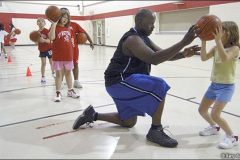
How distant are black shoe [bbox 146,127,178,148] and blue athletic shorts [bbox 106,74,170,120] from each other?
17 cm

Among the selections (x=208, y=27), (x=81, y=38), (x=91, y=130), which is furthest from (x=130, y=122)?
(x=81, y=38)

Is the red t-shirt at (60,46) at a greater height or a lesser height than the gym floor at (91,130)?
greater

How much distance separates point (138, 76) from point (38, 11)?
1962cm

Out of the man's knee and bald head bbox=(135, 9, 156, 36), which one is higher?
bald head bbox=(135, 9, 156, 36)

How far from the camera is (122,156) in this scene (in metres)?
2.06

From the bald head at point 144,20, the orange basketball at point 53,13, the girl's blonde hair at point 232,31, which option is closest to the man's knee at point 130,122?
the bald head at point 144,20

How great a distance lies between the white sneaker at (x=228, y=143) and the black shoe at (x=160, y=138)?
385mm

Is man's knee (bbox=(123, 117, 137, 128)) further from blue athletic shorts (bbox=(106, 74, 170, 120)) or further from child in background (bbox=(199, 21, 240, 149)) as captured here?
child in background (bbox=(199, 21, 240, 149))

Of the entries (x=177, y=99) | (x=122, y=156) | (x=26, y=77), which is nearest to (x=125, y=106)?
(x=122, y=156)

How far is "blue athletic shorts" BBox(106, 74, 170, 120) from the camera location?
7.46ft

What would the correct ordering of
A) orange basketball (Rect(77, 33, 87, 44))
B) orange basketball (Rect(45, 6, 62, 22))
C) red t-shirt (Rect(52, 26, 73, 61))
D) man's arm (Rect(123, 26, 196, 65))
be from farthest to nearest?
1. orange basketball (Rect(77, 33, 87, 44))
2. red t-shirt (Rect(52, 26, 73, 61))
3. orange basketball (Rect(45, 6, 62, 22))
4. man's arm (Rect(123, 26, 196, 65))

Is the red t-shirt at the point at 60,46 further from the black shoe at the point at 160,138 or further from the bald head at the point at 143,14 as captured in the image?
the black shoe at the point at 160,138

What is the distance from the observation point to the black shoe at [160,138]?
7.31ft

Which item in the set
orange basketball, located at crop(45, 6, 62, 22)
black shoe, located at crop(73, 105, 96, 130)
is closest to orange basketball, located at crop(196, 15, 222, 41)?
black shoe, located at crop(73, 105, 96, 130)
